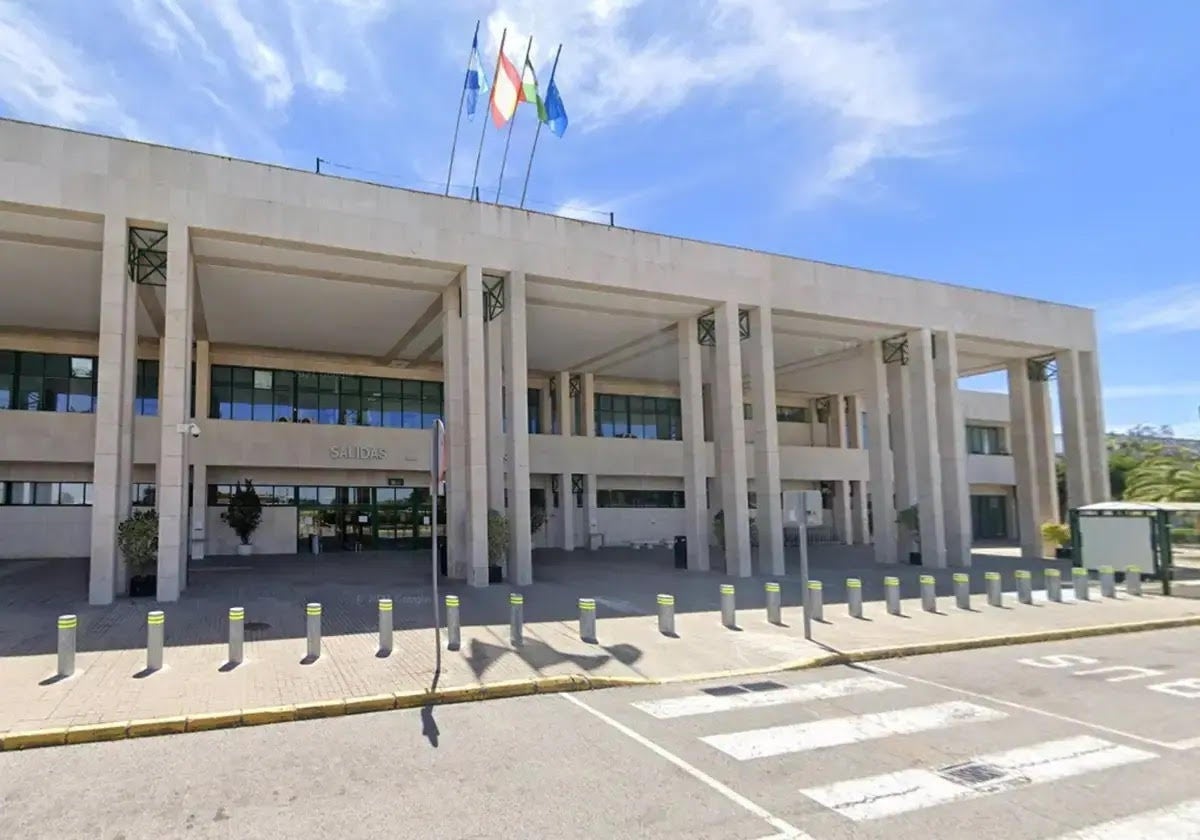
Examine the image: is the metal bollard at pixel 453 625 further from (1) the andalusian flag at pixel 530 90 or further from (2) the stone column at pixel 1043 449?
(2) the stone column at pixel 1043 449

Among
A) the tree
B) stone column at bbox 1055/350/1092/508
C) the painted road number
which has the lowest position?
the painted road number

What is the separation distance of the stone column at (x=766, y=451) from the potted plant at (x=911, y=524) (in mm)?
6528

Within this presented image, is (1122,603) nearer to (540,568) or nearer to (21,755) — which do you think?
(540,568)

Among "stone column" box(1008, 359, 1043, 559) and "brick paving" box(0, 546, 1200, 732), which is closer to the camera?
"brick paving" box(0, 546, 1200, 732)

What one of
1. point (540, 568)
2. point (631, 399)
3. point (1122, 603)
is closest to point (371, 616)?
point (540, 568)

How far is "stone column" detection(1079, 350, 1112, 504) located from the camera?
1181 inches

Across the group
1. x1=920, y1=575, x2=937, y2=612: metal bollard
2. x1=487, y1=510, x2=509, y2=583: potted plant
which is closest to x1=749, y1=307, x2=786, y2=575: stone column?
x1=920, y1=575, x2=937, y2=612: metal bollard

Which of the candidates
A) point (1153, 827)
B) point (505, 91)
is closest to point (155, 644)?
point (1153, 827)

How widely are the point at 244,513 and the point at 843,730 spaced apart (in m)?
26.1

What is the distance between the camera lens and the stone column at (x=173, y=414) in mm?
15789

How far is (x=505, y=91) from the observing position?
785 inches

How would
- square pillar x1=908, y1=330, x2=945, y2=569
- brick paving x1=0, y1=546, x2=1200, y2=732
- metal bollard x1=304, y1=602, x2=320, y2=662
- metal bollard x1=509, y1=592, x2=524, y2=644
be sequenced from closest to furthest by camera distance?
brick paving x1=0, y1=546, x2=1200, y2=732 → metal bollard x1=304, y1=602, x2=320, y2=662 → metal bollard x1=509, y1=592, x2=524, y2=644 → square pillar x1=908, y1=330, x2=945, y2=569

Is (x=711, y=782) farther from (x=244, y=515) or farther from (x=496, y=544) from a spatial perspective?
(x=244, y=515)

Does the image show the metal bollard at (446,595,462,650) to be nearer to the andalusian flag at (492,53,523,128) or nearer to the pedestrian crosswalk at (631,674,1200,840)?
the pedestrian crosswalk at (631,674,1200,840)
